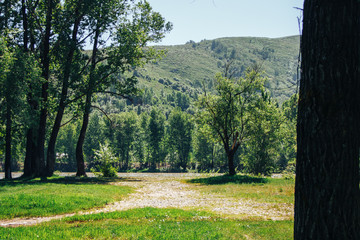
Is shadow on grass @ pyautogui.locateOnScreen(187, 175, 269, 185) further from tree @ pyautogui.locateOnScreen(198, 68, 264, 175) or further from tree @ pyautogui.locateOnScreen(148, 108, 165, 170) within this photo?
tree @ pyautogui.locateOnScreen(148, 108, 165, 170)

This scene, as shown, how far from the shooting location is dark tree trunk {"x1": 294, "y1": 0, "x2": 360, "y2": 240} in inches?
155

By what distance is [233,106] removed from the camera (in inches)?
1339

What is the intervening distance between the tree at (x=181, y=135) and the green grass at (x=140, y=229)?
9091cm

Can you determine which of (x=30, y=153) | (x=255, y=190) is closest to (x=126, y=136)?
(x=30, y=153)

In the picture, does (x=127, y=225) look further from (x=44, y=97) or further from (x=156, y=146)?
(x=156, y=146)

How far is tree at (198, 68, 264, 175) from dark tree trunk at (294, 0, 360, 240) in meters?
29.6

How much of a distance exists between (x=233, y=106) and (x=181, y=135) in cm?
6976

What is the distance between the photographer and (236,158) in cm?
9781

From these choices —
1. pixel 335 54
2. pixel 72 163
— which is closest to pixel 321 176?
pixel 335 54

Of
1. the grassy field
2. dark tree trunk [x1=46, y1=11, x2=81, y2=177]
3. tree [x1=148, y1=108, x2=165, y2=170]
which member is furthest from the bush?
tree [x1=148, y1=108, x2=165, y2=170]

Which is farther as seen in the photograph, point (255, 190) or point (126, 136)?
point (126, 136)

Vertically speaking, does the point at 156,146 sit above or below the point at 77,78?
below

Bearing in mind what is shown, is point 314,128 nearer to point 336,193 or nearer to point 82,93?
point 336,193

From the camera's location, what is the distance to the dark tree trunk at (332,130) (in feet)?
12.9
